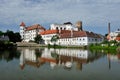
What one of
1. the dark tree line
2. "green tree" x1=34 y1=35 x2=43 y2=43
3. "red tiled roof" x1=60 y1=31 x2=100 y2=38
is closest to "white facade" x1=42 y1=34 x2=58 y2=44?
"green tree" x1=34 y1=35 x2=43 y2=43

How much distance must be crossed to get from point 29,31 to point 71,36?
113ft

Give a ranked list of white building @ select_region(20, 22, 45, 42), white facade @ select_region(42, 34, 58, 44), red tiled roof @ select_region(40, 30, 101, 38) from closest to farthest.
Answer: red tiled roof @ select_region(40, 30, 101, 38)
white facade @ select_region(42, 34, 58, 44)
white building @ select_region(20, 22, 45, 42)

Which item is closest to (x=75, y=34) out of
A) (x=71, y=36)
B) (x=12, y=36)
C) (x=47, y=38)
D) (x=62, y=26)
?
(x=71, y=36)

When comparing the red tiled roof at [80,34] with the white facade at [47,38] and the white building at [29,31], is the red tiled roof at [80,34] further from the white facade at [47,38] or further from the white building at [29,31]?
the white building at [29,31]

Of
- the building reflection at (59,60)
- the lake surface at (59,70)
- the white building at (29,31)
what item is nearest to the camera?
the lake surface at (59,70)

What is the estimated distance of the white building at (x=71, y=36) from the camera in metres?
86.8

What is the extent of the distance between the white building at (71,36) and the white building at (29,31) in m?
4.12

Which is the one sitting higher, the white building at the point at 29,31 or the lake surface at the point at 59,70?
the white building at the point at 29,31

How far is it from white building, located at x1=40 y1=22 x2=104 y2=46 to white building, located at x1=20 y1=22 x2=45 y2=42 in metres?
4.12

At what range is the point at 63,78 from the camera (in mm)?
14070

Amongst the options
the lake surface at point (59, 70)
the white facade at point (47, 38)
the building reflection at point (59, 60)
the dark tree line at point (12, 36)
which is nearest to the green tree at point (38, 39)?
the white facade at point (47, 38)

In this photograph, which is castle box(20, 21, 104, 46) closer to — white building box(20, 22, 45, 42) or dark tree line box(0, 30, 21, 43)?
white building box(20, 22, 45, 42)

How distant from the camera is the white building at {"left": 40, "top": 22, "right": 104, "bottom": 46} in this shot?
8681cm

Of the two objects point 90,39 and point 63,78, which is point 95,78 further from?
point 90,39
